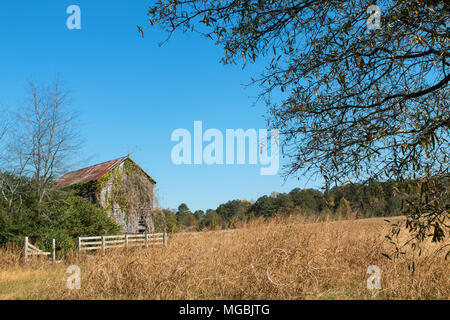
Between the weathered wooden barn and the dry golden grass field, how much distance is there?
53.0 feet

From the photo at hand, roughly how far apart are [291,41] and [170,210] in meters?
22.5

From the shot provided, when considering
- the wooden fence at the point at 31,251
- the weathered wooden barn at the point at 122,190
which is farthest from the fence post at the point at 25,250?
the weathered wooden barn at the point at 122,190

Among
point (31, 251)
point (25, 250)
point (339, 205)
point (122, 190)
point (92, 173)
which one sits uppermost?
point (92, 173)

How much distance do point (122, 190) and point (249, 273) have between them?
797 inches

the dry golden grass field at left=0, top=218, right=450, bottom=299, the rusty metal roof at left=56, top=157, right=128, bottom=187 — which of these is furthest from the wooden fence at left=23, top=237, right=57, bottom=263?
the rusty metal roof at left=56, top=157, right=128, bottom=187

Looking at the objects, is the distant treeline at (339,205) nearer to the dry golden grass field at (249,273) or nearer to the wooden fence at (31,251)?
the dry golden grass field at (249,273)

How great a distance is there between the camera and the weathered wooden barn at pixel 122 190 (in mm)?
23922

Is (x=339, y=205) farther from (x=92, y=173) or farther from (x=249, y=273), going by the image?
(x=92, y=173)

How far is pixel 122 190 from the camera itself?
81.6ft

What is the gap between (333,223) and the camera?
32.9ft

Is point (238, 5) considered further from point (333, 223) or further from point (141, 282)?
point (333, 223)

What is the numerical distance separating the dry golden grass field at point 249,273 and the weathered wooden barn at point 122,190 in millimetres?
16144

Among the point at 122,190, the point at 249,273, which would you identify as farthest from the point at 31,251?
the point at 249,273
